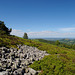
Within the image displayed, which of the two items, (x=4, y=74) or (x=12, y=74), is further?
(x=12, y=74)

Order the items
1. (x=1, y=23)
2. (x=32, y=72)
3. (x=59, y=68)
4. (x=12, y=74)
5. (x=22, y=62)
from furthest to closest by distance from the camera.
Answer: (x=1, y=23)
(x=22, y=62)
(x=59, y=68)
(x=32, y=72)
(x=12, y=74)

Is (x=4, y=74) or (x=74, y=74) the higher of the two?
(x=4, y=74)

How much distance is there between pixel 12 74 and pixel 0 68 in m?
1.59

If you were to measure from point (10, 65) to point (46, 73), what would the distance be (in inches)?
192

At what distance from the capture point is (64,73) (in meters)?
8.34

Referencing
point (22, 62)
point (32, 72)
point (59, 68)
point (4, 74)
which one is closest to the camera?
point (4, 74)

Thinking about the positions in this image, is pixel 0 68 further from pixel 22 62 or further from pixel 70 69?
pixel 70 69

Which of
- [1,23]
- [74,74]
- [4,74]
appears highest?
[1,23]

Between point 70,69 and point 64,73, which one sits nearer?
point 64,73

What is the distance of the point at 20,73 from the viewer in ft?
25.5

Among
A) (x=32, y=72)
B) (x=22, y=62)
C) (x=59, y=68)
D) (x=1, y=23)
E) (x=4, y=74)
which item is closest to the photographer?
(x=4, y=74)

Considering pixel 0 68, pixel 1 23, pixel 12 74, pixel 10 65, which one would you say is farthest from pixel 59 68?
pixel 1 23

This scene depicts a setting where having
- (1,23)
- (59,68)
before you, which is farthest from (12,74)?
(1,23)

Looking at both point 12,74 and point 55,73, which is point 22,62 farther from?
point 55,73
